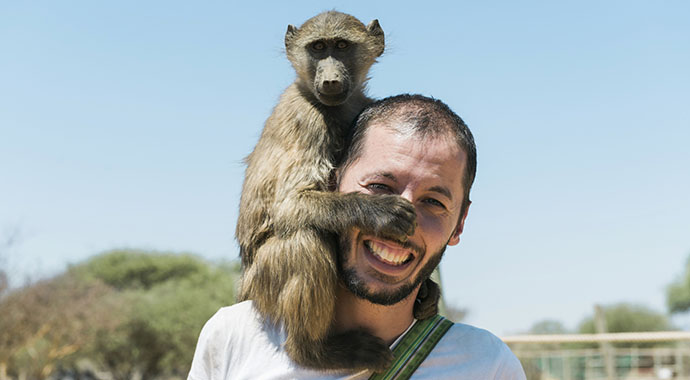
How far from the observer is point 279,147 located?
309 cm

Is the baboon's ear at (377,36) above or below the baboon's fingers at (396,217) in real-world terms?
above

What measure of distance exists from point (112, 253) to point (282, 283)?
112 ft

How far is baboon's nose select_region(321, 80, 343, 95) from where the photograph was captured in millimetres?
3342

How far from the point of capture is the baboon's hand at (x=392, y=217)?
213 cm

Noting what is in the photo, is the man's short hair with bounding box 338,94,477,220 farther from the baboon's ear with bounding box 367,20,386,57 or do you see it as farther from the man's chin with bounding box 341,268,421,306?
the baboon's ear with bounding box 367,20,386,57

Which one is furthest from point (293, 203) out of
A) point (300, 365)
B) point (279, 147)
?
point (300, 365)

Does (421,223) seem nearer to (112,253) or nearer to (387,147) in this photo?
(387,147)

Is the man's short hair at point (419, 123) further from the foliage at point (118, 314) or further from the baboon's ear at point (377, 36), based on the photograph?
Result: the foliage at point (118, 314)

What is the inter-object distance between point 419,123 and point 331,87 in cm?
123

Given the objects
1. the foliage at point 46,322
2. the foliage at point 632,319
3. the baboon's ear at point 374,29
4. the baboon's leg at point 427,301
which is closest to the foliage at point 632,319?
the foliage at point 632,319

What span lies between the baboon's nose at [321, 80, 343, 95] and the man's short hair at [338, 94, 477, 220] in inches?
37.9

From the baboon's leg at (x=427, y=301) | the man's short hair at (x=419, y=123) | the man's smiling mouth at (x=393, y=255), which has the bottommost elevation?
the baboon's leg at (x=427, y=301)

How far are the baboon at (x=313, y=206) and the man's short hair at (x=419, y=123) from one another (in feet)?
0.70

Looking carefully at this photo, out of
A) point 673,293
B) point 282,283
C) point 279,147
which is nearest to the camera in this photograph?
point 282,283
